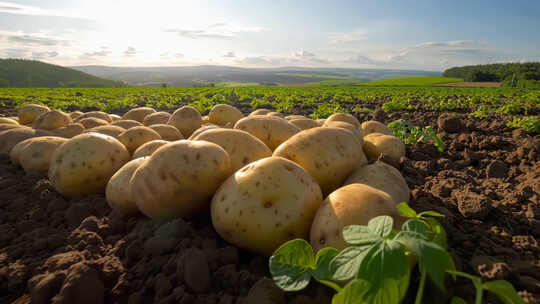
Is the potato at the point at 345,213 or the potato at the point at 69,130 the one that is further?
the potato at the point at 69,130

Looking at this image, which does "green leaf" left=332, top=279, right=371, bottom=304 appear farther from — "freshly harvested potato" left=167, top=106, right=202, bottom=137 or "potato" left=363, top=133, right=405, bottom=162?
"freshly harvested potato" left=167, top=106, right=202, bottom=137

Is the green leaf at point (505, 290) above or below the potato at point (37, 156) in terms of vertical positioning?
above

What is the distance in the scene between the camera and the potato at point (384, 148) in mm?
3629

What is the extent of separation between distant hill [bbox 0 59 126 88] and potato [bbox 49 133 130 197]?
75644 millimetres

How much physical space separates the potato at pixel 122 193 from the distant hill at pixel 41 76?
7621cm

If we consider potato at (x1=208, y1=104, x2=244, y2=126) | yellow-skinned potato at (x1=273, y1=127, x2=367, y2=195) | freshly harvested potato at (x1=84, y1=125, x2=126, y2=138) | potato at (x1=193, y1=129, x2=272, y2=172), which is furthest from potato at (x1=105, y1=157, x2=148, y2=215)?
potato at (x1=208, y1=104, x2=244, y2=126)

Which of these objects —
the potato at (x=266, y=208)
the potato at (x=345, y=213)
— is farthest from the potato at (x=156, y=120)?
the potato at (x=345, y=213)

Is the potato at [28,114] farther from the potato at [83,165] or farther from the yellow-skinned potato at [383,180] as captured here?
the yellow-skinned potato at [383,180]

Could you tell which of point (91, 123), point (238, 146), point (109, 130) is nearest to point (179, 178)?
point (238, 146)

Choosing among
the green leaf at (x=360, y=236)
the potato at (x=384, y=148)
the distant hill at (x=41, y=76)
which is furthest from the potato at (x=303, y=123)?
the distant hill at (x=41, y=76)

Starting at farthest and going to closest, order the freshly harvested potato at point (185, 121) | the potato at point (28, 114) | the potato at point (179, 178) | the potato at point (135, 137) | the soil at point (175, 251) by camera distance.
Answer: the potato at point (28, 114) < the freshly harvested potato at point (185, 121) < the potato at point (135, 137) < the potato at point (179, 178) < the soil at point (175, 251)

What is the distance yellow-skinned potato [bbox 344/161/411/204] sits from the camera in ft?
7.56

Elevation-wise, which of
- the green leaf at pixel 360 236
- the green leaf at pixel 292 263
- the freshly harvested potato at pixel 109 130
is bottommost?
the green leaf at pixel 292 263

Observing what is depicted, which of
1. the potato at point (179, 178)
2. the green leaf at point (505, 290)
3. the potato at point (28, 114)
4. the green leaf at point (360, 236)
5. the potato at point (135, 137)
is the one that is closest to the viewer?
the green leaf at point (505, 290)
